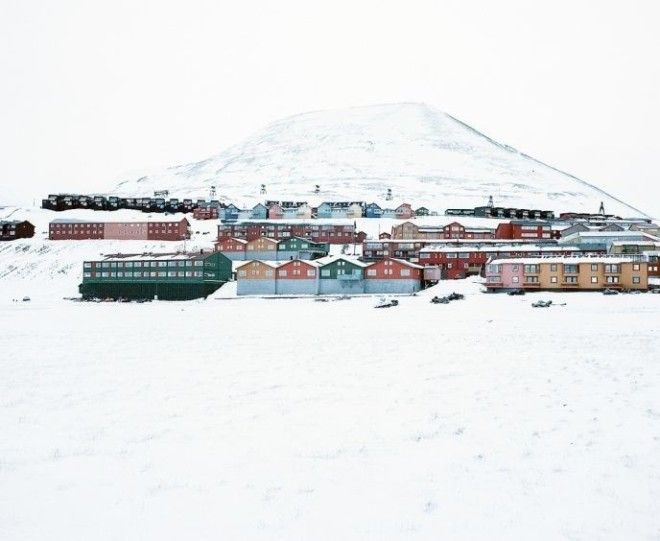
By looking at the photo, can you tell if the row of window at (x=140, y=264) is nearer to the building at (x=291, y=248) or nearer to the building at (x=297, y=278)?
the building at (x=297, y=278)

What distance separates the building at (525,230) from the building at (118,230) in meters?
57.9

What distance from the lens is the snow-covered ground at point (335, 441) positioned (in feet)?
26.9

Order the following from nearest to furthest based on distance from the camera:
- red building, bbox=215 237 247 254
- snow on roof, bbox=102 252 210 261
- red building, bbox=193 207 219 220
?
snow on roof, bbox=102 252 210 261, red building, bbox=215 237 247 254, red building, bbox=193 207 219 220

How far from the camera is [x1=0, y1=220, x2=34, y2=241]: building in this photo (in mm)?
107438

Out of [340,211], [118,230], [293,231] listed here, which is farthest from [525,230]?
[118,230]

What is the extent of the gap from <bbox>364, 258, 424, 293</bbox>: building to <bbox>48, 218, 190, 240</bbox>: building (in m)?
49.7

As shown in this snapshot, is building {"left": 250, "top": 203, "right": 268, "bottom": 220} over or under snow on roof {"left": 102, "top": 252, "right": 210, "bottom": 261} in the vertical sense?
over

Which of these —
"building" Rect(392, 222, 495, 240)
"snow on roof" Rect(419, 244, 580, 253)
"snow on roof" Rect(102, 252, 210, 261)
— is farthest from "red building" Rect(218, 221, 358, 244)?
"snow on roof" Rect(419, 244, 580, 253)

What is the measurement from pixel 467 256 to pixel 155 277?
1553 inches

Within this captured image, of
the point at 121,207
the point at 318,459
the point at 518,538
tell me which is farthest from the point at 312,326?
the point at 121,207

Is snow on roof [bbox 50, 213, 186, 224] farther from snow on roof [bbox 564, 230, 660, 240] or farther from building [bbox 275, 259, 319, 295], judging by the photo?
snow on roof [bbox 564, 230, 660, 240]

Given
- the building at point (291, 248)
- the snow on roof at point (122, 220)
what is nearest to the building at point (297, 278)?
the building at point (291, 248)

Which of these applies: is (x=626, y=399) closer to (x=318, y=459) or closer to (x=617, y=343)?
(x=318, y=459)

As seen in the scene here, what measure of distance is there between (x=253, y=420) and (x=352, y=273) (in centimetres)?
5313
